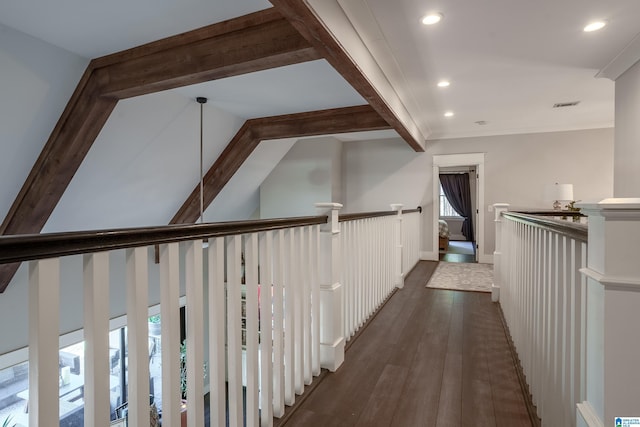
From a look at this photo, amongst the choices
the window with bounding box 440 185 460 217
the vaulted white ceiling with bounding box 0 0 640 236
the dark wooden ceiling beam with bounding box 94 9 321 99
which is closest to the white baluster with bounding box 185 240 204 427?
Answer: the vaulted white ceiling with bounding box 0 0 640 236

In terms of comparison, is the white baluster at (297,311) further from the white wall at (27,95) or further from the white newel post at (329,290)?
the white wall at (27,95)

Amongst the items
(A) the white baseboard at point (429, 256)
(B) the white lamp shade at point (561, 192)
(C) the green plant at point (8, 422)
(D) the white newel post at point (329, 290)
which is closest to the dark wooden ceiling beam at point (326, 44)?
(D) the white newel post at point (329, 290)

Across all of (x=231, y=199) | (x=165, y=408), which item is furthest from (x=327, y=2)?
(x=231, y=199)

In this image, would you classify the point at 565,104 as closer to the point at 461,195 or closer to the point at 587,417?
the point at 587,417

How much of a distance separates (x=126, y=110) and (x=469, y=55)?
3.34 m

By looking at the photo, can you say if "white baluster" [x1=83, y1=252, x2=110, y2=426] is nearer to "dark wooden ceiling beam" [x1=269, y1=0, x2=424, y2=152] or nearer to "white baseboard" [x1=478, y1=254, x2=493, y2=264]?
"dark wooden ceiling beam" [x1=269, y1=0, x2=424, y2=152]

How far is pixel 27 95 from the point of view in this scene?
2699mm

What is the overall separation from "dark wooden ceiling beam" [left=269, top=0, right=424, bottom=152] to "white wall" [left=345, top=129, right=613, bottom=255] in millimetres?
3268

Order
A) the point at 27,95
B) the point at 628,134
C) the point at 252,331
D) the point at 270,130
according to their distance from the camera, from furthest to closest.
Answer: the point at 270,130, the point at 628,134, the point at 27,95, the point at 252,331

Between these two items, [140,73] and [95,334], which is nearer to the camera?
[95,334]

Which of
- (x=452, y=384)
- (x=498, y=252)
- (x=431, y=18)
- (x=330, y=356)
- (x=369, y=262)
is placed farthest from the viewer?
(x=498, y=252)

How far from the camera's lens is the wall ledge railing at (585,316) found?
78cm

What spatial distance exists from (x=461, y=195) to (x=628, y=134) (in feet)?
23.3

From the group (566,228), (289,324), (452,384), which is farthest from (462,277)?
(566,228)
